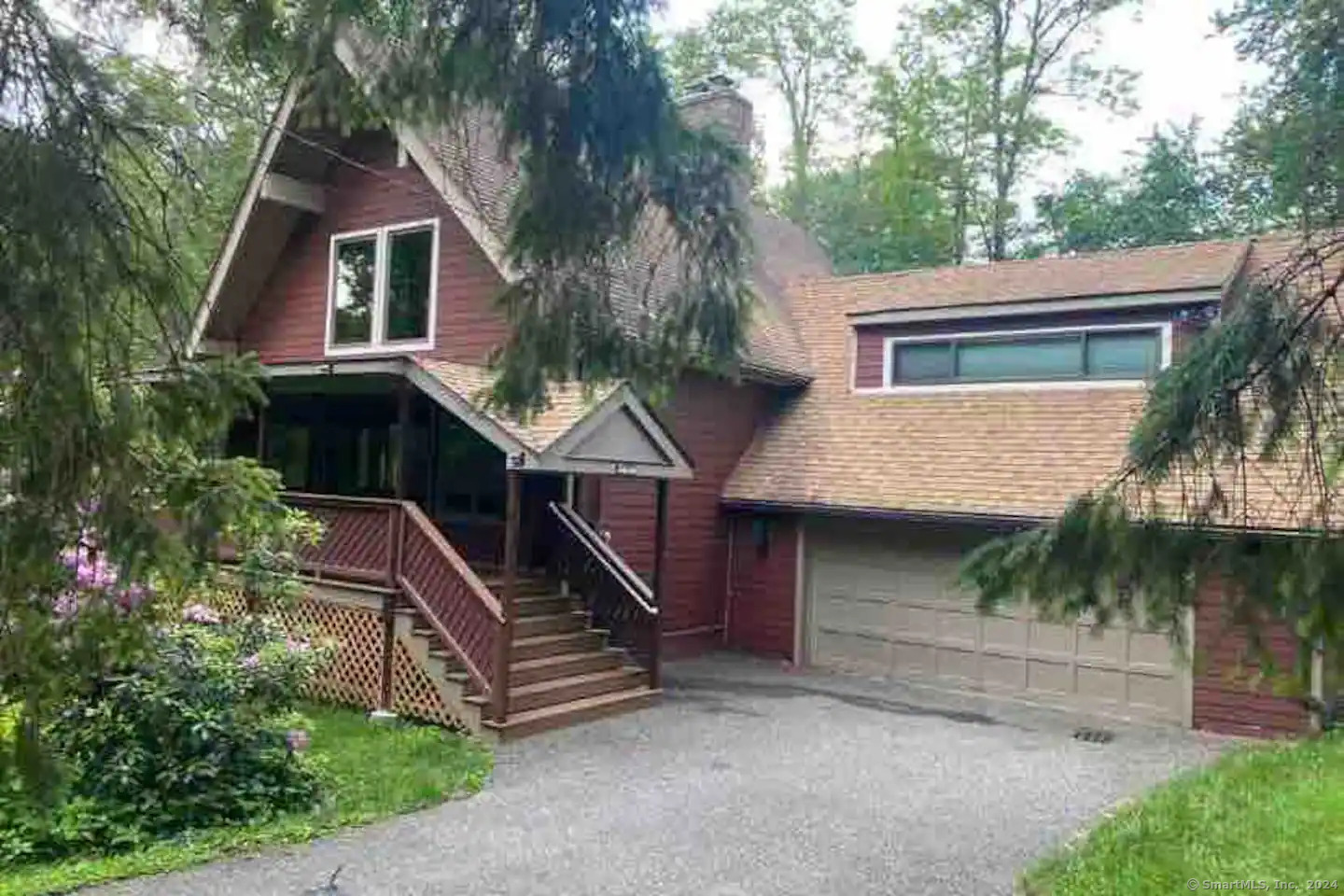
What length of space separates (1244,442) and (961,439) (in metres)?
8.46

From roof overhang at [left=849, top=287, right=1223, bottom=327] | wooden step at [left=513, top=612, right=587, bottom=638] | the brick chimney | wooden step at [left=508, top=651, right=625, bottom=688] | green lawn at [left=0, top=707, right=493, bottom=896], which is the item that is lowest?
green lawn at [left=0, top=707, right=493, bottom=896]

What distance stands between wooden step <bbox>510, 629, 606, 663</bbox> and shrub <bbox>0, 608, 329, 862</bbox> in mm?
2635

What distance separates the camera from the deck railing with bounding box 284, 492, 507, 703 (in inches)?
375

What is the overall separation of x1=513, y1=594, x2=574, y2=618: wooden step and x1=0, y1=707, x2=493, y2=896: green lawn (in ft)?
6.15

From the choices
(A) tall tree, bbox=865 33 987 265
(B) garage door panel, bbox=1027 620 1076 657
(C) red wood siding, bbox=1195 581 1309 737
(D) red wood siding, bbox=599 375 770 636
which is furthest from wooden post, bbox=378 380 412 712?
(A) tall tree, bbox=865 33 987 265

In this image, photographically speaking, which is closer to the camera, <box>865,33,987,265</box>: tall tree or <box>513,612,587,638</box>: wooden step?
<box>513,612,587,638</box>: wooden step

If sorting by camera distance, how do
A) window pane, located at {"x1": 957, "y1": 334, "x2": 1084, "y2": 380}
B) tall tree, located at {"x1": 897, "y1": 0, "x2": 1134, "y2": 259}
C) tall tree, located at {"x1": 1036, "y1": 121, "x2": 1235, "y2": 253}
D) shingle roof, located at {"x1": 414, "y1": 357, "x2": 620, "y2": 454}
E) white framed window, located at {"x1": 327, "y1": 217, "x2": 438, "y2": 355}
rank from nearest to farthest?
shingle roof, located at {"x1": 414, "y1": 357, "x2": 620, "y2": 454}, window pane, located at {"x1": 957, "y1": 334, "x2": 1084, "y2": 380}, white framed window, located at {"x1": 327, "y1": 217, "x2": 438, "y2": 355}, tall tree, located at {"x1": 1036, "y1": 121, "x2": 1235, "y2": 253}, tall tree, located at {"x1": 897, "y1": 0, "x2": 1134, "y2": 259}

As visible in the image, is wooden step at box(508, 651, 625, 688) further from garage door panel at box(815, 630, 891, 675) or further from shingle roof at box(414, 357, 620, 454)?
garage door panel at box(815, 630, 891, 675)

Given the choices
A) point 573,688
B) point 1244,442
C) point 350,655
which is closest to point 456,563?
point 573,688

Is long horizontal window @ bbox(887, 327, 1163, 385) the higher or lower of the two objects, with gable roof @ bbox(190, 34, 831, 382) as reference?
lower

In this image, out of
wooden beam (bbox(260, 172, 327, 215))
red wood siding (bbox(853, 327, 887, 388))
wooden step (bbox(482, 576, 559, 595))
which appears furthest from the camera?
red wood siding (bbox(853, 327, 887, 388))

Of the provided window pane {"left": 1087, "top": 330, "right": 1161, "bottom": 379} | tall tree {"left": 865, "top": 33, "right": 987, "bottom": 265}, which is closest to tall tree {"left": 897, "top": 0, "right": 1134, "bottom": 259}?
tall tree {"left": 865, "top": 33, "right": 987, "bottom": 265}

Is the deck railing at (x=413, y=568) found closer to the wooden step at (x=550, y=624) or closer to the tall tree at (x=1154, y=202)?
the wooden step at (x=550, y=624)

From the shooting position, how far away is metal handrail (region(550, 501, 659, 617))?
36.4ft
